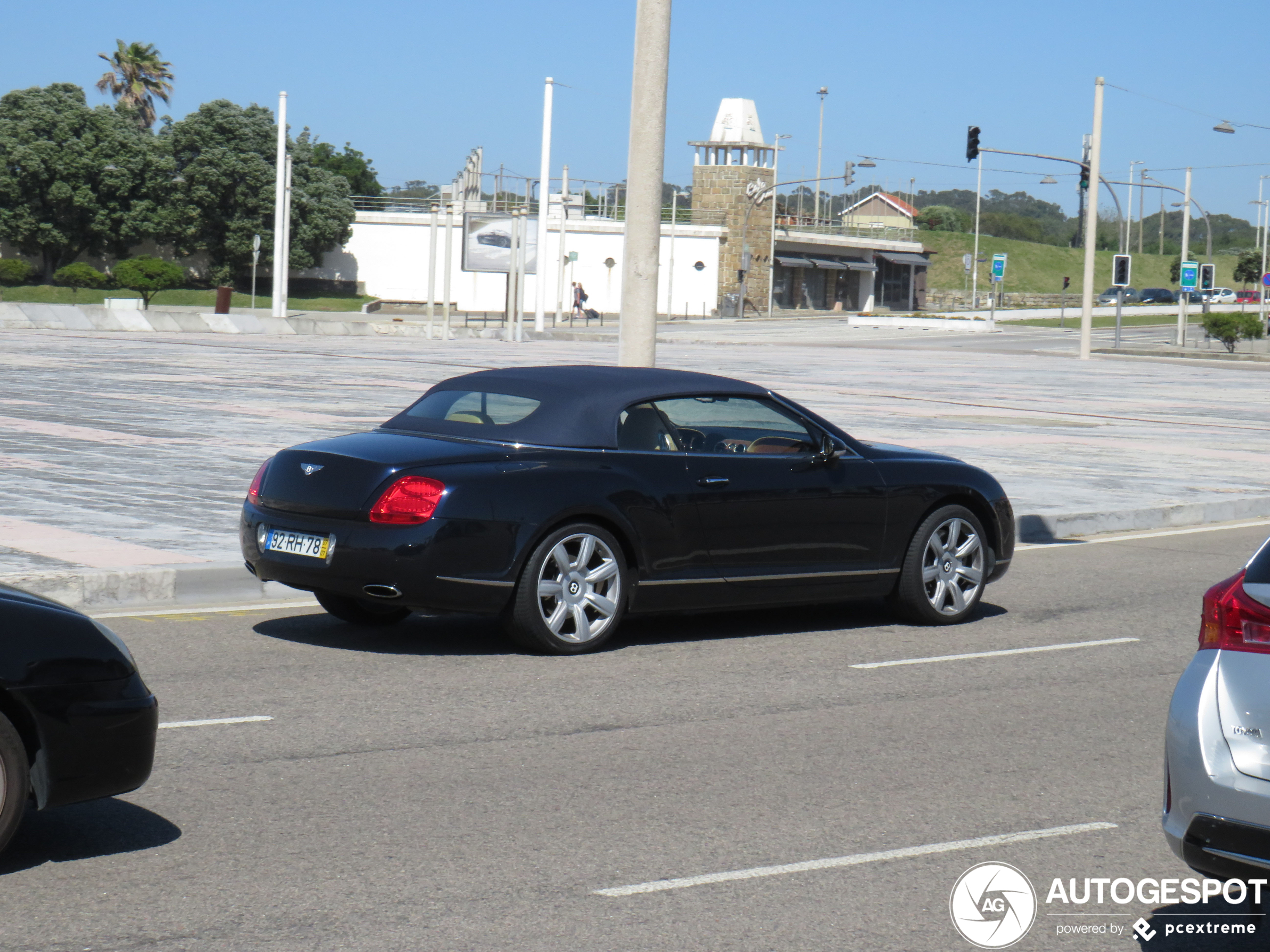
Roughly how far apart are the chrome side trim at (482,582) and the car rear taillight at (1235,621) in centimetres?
419

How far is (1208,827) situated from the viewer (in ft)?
12.5

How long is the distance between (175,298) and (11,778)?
238ft

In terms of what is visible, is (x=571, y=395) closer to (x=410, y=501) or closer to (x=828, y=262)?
(x=410, y=501)

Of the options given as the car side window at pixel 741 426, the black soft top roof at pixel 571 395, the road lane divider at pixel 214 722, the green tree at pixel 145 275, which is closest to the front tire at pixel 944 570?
the car side window at pixel 741 426

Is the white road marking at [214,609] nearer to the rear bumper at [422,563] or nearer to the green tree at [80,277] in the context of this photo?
the rear bumper at [422,563]

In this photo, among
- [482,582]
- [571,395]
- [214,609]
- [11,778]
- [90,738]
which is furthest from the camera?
[214,609]

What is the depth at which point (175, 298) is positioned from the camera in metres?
73.6

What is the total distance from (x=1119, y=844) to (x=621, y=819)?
5.40 feet

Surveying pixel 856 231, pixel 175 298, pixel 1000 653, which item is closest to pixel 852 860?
pixel 1000 653

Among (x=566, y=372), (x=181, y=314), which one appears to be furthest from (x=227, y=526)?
(x=181, y=314)

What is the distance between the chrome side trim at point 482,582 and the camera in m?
7.56

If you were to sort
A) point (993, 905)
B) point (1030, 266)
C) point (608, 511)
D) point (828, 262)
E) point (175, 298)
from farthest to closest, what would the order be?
point (1030, 266), point (828, 262), point (175, 298), point (608, 511), point (993, 905)

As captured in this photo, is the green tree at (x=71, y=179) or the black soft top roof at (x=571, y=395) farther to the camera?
the green tree at (x=71, y=179)

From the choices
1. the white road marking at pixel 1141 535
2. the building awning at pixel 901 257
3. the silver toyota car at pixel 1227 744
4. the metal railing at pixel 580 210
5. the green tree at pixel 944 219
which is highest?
the green tree at pixel 944 219
